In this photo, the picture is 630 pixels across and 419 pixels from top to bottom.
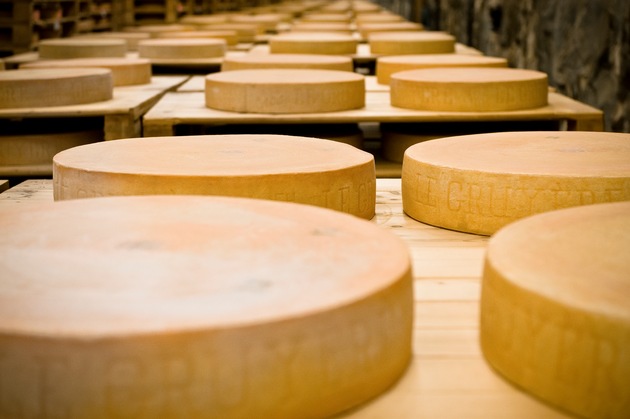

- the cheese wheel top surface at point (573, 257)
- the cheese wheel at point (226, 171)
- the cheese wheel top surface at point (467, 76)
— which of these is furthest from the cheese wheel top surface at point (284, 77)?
the cheese wheel top surface at point (573, 257)

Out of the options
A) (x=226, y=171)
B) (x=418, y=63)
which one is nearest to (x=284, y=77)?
(x=418, y=63)

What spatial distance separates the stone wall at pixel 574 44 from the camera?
14.0ft

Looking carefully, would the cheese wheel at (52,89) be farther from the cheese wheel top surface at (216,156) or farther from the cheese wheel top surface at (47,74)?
the cheese wheel top surface at (216,156)

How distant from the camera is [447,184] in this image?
6.67 feet

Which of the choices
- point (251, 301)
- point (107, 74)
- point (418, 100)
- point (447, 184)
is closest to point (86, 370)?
point (251, 301)

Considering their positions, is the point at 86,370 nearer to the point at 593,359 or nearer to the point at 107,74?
the point at 593,359

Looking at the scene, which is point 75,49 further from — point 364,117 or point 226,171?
point 226,171

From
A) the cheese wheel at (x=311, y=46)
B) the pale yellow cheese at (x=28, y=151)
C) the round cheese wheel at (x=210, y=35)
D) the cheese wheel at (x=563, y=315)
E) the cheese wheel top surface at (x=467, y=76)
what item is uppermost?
the round cheese wheel at (x=210, y=35)

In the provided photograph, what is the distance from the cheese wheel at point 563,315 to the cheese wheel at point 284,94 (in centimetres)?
228

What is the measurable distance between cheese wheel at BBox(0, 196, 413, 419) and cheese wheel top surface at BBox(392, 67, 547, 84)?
2397mm

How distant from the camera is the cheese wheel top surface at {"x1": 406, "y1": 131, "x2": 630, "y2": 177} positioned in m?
1.98

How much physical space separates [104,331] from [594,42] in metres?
4.20

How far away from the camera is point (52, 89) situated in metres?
3.80

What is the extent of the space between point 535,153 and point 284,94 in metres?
1.62
